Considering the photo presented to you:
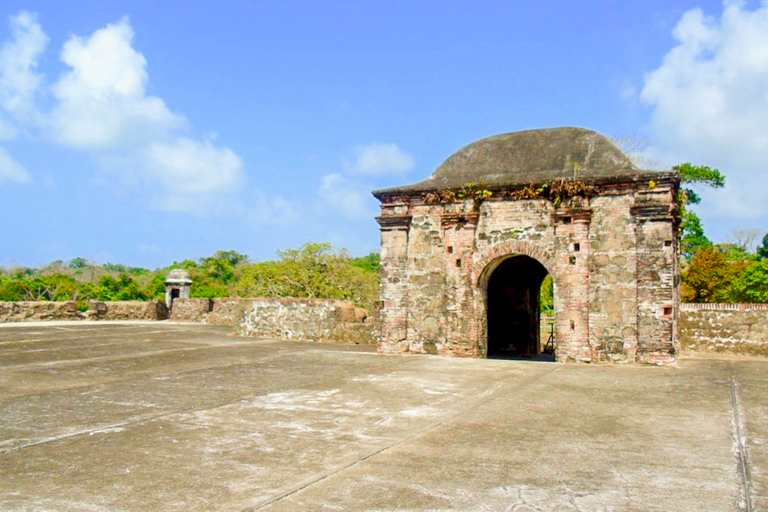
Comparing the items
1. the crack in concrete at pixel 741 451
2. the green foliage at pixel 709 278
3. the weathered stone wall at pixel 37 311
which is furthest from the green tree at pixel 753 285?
the weathered stone wall at pixel 37 311

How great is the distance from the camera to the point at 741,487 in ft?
13.7

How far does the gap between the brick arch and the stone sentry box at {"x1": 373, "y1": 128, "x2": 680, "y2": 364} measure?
20 mm

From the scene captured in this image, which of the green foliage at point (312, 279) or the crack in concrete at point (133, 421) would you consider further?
the green foliage at point (312, 279)

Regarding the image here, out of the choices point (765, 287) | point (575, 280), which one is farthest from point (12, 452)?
point (765, 287)

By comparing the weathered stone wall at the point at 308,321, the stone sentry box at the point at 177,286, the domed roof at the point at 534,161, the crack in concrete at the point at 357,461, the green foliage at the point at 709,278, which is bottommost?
the crack in concrete at the point at 357,461

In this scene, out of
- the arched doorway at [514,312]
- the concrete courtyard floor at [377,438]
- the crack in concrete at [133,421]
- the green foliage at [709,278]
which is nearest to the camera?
the concrete courtyard floor at [377,438]

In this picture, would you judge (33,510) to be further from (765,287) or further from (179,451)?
(765,287)

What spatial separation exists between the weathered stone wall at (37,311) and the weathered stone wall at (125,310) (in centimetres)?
59

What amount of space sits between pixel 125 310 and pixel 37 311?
288cm

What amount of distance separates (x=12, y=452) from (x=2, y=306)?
18.6m

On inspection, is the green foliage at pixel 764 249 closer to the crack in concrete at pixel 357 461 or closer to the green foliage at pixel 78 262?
the crack in concrete at pixel 357 461

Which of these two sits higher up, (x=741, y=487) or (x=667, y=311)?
(x=667, y=311)

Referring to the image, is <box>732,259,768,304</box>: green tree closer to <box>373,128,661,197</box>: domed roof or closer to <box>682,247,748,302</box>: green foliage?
<box>682,247,748,302</box>: green foliage

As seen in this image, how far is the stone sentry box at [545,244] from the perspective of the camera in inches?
453
